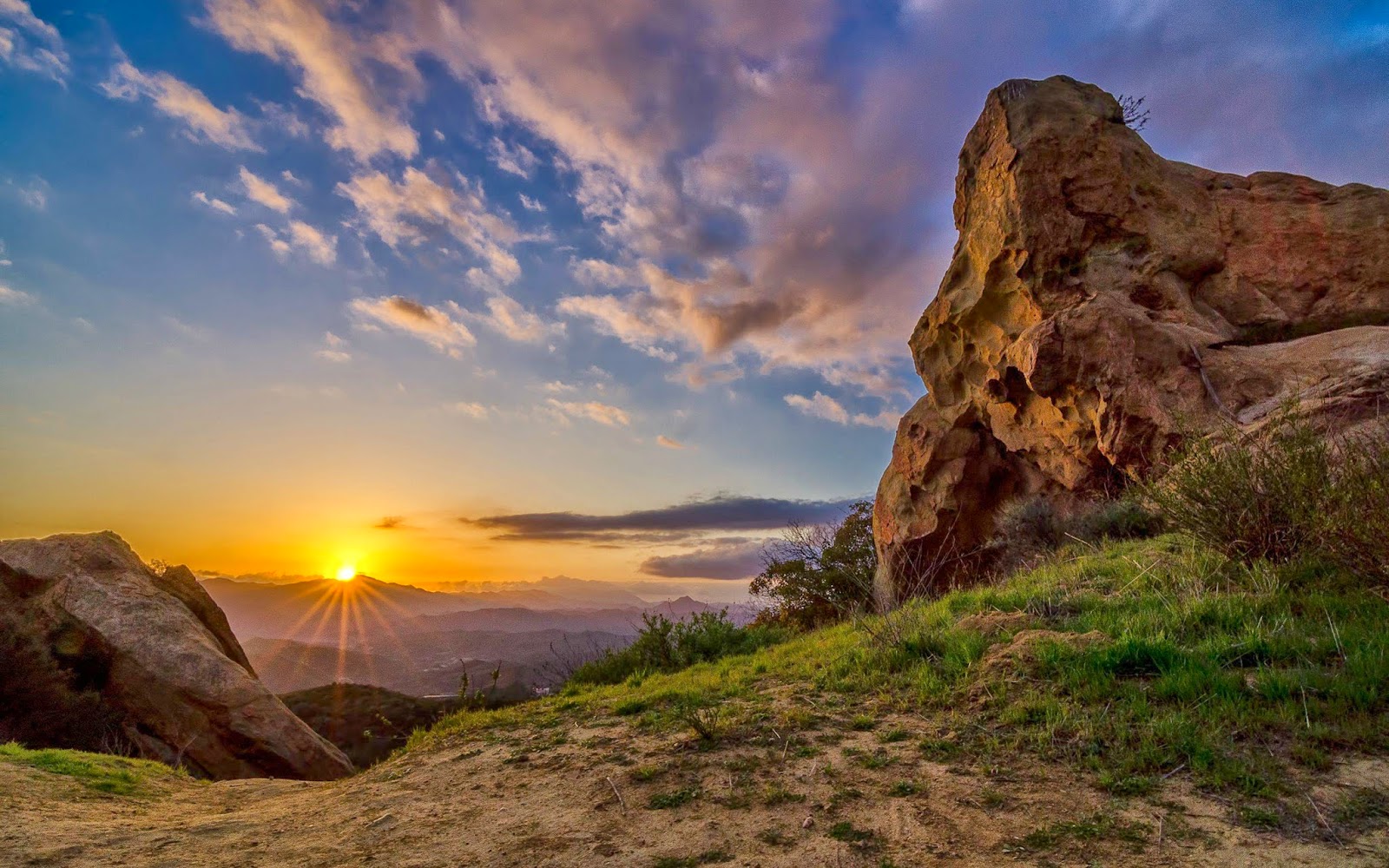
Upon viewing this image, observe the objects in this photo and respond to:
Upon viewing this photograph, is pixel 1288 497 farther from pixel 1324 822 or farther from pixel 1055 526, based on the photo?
pixel 1055 526

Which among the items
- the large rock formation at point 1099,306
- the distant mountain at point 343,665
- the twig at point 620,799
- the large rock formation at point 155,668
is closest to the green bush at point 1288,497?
the large rock formation at point 1099,306

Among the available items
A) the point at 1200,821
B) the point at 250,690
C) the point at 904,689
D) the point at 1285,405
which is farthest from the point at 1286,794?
the point at 250,690

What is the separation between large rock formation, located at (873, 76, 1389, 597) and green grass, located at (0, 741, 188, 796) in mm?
13702

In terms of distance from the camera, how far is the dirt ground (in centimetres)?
298

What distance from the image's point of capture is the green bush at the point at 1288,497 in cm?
532

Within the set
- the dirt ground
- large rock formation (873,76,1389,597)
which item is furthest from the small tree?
the dirt ground

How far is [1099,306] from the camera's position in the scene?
45.6ft

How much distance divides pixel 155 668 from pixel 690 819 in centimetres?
1346

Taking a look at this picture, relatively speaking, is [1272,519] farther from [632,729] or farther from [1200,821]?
[632,729]

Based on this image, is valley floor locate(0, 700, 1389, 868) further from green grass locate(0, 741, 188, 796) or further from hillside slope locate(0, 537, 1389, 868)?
green grass locate(0, 741, 188, 796)

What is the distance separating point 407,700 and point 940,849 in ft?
52.3

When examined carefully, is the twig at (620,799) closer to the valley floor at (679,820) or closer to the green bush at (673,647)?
the valley floor at (679,820)

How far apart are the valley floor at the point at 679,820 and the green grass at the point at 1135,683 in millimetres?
262

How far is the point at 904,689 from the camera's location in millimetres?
5699
